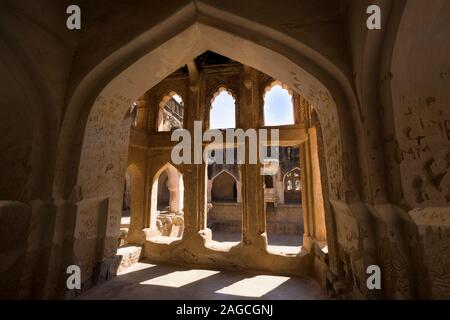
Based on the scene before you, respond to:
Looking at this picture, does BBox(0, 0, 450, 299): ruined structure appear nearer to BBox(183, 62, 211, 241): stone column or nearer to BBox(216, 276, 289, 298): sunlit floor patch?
BBox(216, 276, 289, 298): sunlit floor patch

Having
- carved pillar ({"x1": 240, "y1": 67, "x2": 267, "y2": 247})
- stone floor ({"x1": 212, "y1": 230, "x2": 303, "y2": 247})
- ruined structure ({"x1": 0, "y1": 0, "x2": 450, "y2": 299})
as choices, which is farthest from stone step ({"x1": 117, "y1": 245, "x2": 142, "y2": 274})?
stone floor ({"x1": 212, "y1": 230, "x2": 303, "y2": 247})

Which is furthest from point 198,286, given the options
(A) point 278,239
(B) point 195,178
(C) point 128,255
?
(A) point 278,239

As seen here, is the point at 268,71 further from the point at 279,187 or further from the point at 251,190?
the point at 279,187

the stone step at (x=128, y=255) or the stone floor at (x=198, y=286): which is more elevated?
the stone step at (x=128, y=255)

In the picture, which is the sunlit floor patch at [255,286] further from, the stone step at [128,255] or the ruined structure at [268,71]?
the stone step at [128,255]

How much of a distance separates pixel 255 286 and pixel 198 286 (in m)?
1.06

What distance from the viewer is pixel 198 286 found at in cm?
377

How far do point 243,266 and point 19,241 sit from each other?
13.0 ft

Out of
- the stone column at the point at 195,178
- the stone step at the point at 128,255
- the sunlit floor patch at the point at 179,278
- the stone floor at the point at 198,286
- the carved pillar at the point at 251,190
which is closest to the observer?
the stone floor at the point at 198,286

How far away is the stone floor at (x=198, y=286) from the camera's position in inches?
128

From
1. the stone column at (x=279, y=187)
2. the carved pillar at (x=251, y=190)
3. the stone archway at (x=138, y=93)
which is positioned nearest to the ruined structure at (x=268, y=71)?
the stone archway at (x=138, y=93)

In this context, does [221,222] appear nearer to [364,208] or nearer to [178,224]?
[178,224]

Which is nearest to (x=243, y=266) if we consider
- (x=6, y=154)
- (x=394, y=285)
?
(x=394, y=285)

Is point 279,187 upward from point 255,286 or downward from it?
upward
